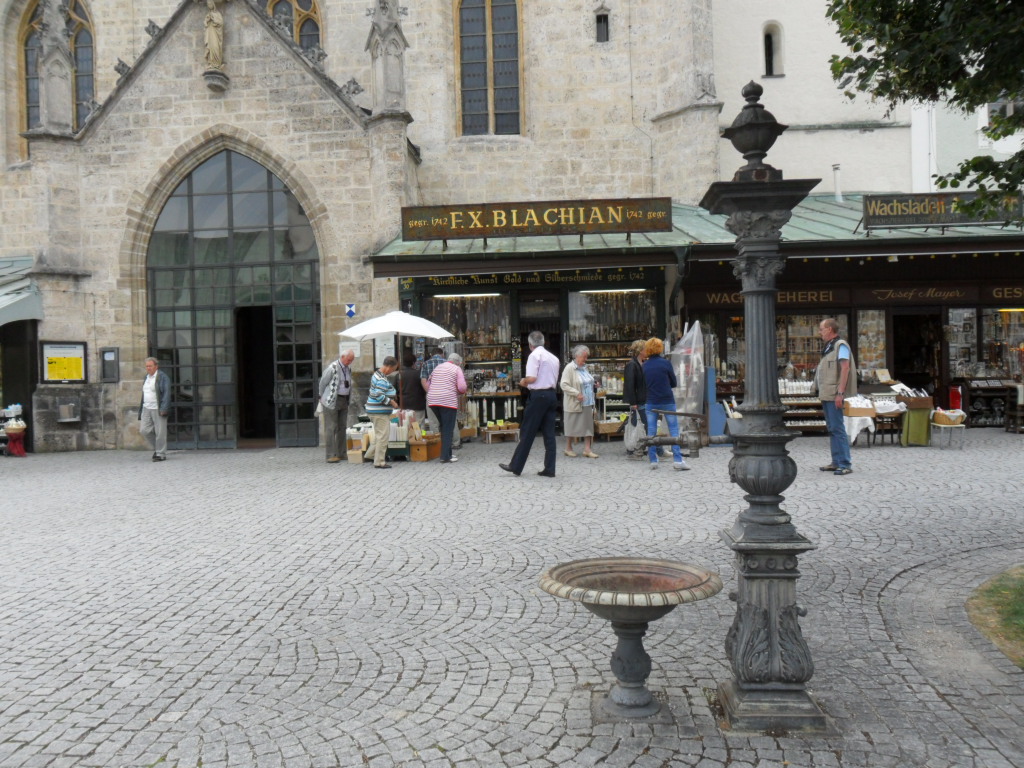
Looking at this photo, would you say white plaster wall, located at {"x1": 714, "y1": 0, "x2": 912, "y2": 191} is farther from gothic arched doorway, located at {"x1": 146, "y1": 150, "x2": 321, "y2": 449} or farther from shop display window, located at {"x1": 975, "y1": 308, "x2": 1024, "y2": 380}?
gothic arched doorway, located at {"x1": 146, "y1": 150, "x2": 321, "y2": 449}

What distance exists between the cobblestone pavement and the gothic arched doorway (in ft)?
23.6

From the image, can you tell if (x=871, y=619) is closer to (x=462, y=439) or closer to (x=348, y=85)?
(x=462, y=439)

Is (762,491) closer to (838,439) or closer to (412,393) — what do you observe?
(838,439)

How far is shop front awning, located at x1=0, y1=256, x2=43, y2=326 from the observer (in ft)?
49.3

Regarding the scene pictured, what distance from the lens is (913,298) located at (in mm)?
16422

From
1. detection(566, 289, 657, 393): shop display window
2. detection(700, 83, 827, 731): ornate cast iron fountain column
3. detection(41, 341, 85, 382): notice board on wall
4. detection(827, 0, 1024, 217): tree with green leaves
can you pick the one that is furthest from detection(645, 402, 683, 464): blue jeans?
detection(41, 341, 85, 382): notice board on wall

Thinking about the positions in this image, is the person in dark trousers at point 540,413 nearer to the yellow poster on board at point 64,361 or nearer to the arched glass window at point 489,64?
the yellow poster on board at point 64,361

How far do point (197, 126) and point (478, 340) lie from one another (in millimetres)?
7130

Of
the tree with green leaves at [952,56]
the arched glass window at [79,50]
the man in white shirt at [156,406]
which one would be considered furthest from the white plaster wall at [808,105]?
the arched glass window at [79,50]

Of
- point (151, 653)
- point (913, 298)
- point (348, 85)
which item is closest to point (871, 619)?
point (151, 653)

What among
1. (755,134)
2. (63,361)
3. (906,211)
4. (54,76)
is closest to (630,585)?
(755,134)

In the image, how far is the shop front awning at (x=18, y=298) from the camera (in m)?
15.0

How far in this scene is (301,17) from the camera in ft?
64.4

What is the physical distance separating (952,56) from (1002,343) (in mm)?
13820
